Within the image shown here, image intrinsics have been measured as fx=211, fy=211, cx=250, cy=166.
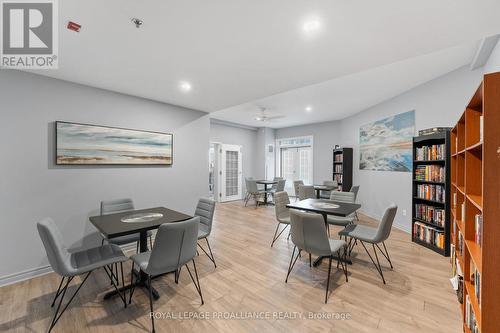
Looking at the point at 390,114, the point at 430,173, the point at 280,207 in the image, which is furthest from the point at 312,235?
the point at 390,114

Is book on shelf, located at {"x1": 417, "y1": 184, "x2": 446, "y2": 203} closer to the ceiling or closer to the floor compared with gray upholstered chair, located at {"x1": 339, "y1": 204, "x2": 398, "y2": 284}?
closer to the ceiling

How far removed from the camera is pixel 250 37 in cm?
196

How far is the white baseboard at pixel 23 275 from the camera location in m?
2.49

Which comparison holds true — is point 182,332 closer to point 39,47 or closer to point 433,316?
point 433,316

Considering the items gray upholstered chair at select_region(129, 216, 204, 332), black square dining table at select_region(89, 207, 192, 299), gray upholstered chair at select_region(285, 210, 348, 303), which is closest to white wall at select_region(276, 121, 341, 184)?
gray upholstered chair at select_region(285, 210, 348, 303)

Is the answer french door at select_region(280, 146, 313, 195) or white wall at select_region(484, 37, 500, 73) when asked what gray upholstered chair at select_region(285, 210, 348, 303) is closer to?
white wall at select_region(484, 37, 500, 73)

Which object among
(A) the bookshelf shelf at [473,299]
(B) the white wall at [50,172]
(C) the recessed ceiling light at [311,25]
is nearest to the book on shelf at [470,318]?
(A) the bookshelf shelf at [473,299]

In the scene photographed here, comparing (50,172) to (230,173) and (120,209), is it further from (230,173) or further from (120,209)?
(230,173)

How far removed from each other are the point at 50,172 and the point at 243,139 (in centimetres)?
622

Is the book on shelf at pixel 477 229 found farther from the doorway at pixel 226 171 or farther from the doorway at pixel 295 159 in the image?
the doorway at pixel 226 171

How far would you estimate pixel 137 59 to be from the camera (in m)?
2.37

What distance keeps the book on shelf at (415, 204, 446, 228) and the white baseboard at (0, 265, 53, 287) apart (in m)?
5.75

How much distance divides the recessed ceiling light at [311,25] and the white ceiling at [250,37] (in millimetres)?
40

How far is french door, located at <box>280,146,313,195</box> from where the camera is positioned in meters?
8.29
